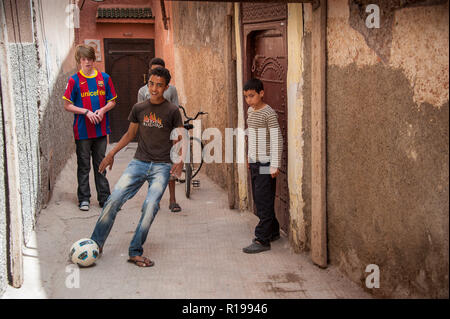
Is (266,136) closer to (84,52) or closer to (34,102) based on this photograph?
(84,52)

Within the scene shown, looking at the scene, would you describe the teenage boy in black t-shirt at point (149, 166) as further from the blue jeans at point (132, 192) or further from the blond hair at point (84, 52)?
the blond hair at point (84, 52)

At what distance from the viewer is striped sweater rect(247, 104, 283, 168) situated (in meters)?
5.38

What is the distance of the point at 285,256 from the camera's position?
5.44 meters

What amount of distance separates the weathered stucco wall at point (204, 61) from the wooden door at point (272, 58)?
55 centimetres

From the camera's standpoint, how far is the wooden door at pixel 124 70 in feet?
46.4

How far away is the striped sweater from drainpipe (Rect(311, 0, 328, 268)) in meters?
0.50

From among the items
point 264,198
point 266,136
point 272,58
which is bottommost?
point 264,198

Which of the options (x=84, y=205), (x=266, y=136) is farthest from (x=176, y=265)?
(x=84, y=205)

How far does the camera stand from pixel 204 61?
916cm

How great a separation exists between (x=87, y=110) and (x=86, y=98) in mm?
172

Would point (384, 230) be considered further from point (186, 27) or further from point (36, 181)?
point (186, 27)

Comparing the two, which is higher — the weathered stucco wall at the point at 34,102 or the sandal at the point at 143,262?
the weathered stucco wall at the point at 34,102

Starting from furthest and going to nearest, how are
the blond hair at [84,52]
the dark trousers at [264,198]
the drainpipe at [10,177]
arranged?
the blond hair at [84,52]
the dark trousers at [264,198]
the drainpipe at [10,177]

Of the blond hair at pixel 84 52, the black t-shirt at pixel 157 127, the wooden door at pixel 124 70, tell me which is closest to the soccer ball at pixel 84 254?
the black t-shirt at pixel 157 127
